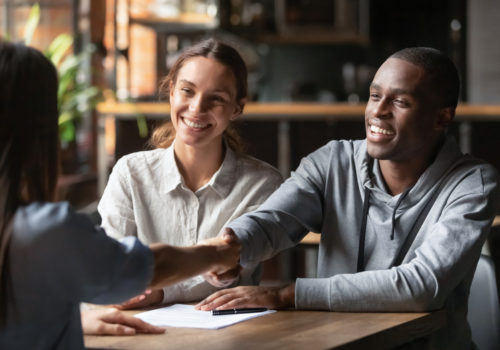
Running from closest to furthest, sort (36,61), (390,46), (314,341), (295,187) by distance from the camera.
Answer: (36,61), (314,341), (295,187), (390,46)

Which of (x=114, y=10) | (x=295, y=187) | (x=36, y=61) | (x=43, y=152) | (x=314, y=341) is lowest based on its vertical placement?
(x=314, y=341)

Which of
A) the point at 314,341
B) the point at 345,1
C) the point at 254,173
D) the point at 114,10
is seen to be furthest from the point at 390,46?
the point at 314,341

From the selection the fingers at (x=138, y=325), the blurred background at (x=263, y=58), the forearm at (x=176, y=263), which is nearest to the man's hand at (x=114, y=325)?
the fingers at (x=138, y=325)

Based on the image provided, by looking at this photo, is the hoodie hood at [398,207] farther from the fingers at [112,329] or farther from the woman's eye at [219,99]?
the fingers at [112,329]

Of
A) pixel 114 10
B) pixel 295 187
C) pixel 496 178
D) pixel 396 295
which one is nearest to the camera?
pixel 396 295

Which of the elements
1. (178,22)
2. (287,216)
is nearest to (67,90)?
(178,22)

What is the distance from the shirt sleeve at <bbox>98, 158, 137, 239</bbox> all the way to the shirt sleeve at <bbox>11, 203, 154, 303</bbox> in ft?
2.55

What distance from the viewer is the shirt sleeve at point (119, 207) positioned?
2.10 metres

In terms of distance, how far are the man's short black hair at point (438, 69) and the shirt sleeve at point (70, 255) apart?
38.0 inches

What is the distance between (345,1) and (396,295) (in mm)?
6065

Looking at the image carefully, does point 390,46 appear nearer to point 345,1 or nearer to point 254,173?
point 345,1

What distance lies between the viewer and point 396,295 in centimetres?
175

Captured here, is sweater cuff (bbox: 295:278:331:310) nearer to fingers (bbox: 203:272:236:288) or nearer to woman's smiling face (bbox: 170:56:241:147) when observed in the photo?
fingers (bbox: 203:272:236:288)

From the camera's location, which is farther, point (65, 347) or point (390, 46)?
point (390, 46)
